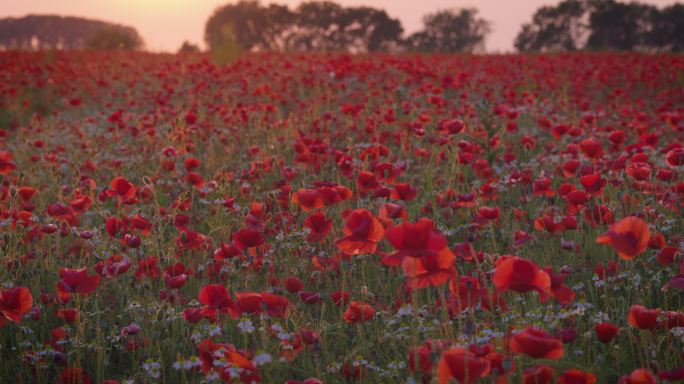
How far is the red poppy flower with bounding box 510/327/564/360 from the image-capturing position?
66.6 inches

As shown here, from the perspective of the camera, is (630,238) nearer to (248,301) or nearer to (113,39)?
(248,301)

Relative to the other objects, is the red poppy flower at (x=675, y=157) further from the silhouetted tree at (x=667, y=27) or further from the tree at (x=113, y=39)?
the silhouetted tree at (x=667, y=27)

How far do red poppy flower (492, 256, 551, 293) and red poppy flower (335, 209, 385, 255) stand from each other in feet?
1.81

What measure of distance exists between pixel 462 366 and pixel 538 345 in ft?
0.70

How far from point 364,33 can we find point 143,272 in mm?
50639

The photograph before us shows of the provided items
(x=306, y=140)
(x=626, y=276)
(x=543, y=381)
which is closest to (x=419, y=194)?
(x=306, y=140)

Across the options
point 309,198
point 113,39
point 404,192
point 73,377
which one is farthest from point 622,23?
point 73,377

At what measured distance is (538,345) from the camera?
1.70 metres

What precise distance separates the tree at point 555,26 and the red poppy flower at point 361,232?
5171cm

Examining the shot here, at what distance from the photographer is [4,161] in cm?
421

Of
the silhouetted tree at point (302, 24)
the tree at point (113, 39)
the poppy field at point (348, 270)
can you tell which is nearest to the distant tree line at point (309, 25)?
the silhouetted tree at point (302, 24)

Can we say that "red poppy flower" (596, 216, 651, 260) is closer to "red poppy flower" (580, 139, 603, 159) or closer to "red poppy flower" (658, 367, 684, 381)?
"red poppy flower" (658, 367, 684, 381)

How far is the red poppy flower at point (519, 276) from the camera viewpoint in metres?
1.90

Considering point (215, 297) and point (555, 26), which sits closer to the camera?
point (215, 297)
